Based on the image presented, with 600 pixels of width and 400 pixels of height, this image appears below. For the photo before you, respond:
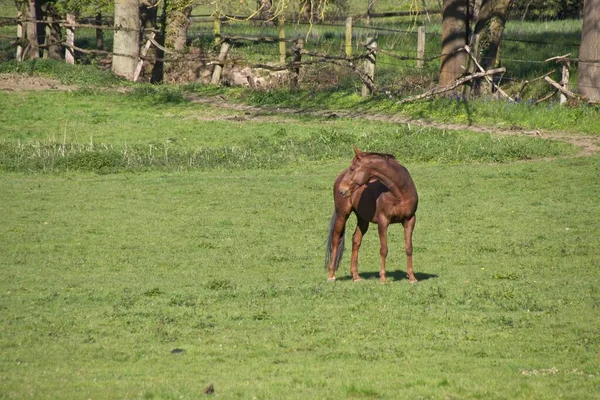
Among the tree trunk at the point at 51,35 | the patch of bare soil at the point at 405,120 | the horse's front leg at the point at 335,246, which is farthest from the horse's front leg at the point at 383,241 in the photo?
the tree trunk at the point at 51,35

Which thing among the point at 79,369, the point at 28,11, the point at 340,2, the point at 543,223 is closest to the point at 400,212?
the point at 79,369

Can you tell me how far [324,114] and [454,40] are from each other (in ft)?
15.0

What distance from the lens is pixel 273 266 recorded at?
1555 centimetres

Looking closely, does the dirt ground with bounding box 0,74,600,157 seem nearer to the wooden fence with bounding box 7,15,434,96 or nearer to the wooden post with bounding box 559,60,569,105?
the wooden fence with bounding box 7,15,434,96

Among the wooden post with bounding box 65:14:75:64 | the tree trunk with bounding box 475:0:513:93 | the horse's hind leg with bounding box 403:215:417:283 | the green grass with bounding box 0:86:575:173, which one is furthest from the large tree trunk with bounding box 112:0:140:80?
the horse's hind leg with bounding box 403:215:417:283

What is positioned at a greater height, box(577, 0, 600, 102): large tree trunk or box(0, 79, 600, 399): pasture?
box(577, 0, 600, 102): large tree trunk

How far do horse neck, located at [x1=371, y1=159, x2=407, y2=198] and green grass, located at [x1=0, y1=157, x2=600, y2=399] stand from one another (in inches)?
49.4

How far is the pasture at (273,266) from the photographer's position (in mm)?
9641

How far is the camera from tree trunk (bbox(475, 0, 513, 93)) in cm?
3216

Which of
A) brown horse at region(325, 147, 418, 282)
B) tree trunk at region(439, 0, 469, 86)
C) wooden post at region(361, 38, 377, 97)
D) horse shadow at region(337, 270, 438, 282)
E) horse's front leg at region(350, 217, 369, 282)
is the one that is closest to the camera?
brown horse at region(325, 147, 418, 282)

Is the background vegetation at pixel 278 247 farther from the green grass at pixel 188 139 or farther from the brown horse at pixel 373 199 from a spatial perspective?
the brown horse at pixel 373 199

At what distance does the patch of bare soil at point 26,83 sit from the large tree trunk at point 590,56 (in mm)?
15667

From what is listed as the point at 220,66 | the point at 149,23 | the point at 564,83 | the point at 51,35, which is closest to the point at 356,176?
the point at 564,83

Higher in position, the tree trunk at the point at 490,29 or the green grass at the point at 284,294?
the tree trunk at the point at 490,29
